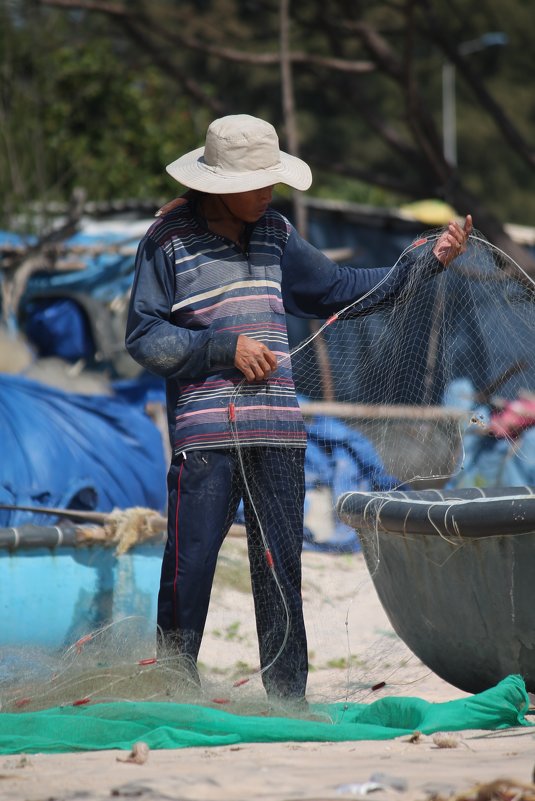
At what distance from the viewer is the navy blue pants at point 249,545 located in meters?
3.69

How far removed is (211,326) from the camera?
3.76m

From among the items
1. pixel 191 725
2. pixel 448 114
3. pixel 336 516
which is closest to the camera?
pixel 191 725

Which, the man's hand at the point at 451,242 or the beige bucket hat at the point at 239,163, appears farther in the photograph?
the man's hand at the point at 451,242

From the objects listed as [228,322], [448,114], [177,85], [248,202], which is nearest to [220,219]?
[248,202]

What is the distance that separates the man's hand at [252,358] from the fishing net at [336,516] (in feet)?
0.32

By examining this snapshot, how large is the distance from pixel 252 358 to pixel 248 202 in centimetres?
54

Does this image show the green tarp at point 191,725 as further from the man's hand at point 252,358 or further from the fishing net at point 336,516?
the man's hand at point 252,358

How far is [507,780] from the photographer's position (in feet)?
7.93

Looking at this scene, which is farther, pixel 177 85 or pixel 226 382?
pixel 177 85

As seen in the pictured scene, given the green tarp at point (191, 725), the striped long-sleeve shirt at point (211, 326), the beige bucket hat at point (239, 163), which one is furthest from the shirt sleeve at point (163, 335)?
the green tarp at point (191, 725)

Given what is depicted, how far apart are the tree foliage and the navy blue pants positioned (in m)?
8.47

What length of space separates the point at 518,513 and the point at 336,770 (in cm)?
120

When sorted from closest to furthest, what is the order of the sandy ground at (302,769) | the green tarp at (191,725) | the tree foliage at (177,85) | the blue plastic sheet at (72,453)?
the sandy ground at (302,769), the green tarp at (191,725), the blue plastic sheet at (72,453), the tree foliage at (177,85)

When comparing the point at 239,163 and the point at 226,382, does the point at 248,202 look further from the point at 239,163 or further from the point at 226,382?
the point at 226,382
